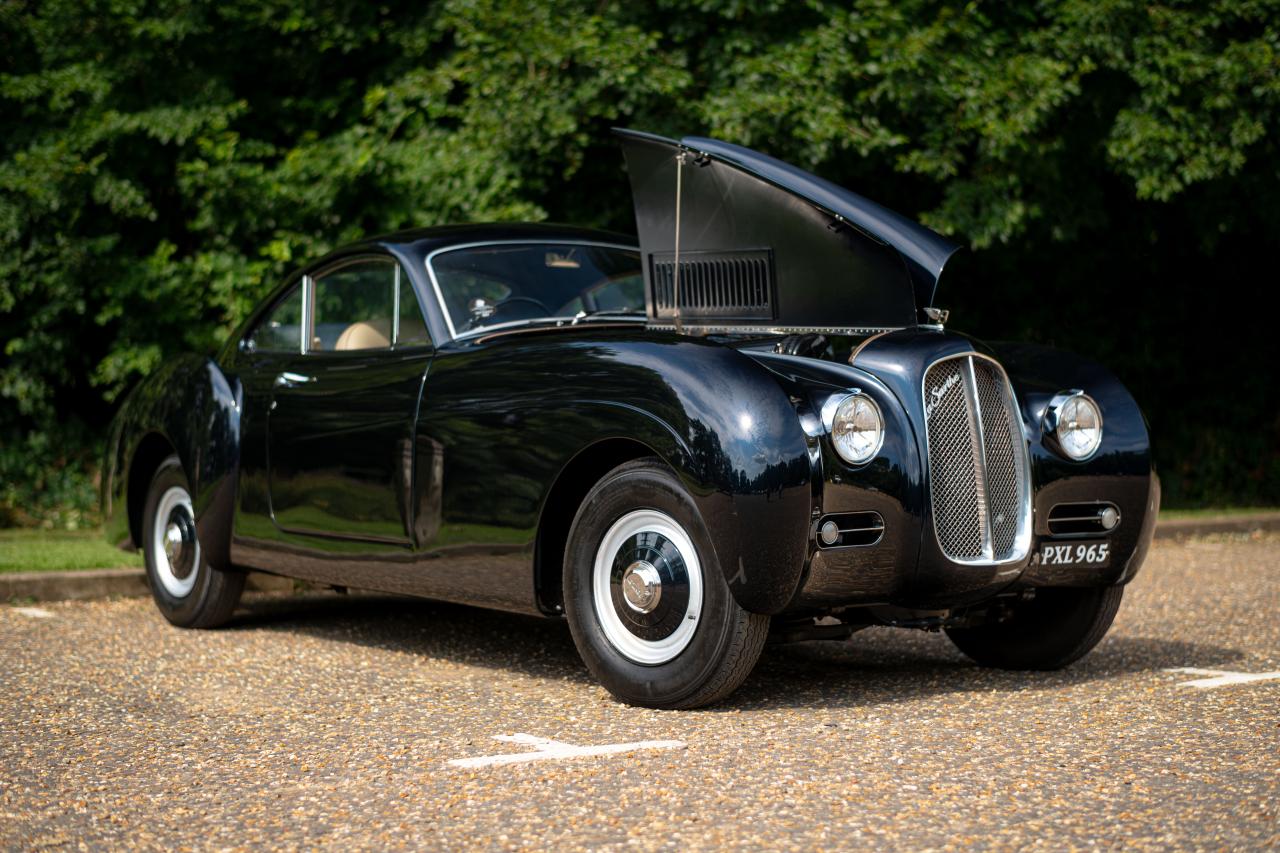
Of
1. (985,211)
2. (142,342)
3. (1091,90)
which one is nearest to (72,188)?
(142,342)

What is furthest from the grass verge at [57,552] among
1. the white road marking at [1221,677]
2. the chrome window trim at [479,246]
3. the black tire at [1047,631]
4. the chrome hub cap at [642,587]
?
the white road marking at [1221,677]

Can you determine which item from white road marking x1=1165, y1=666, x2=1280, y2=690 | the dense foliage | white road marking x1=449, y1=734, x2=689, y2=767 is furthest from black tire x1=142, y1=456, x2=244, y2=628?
the dense foliage

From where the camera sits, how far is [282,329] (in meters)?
7.02

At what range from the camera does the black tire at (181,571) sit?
7.01 m

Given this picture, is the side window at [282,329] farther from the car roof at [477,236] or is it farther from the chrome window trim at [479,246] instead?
the chrome window trim at [479,246]

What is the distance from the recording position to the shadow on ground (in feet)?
18.2

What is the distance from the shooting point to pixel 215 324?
12.2 m

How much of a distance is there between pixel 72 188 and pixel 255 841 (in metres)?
9.14

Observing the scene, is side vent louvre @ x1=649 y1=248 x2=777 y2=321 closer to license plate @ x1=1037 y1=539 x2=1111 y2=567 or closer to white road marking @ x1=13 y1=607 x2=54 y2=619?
license plate @ x1=1037 y1=539 x2=1111 y2=567

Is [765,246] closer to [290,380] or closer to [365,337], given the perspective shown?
[365,337]

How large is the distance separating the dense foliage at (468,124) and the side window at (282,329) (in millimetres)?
4233

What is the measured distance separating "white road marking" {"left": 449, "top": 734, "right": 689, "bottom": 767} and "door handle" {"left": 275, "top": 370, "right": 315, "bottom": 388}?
7.82ft

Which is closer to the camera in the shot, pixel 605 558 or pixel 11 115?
pixel 605 558

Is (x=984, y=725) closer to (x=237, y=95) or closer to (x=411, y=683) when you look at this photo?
(x=411, y=683)
